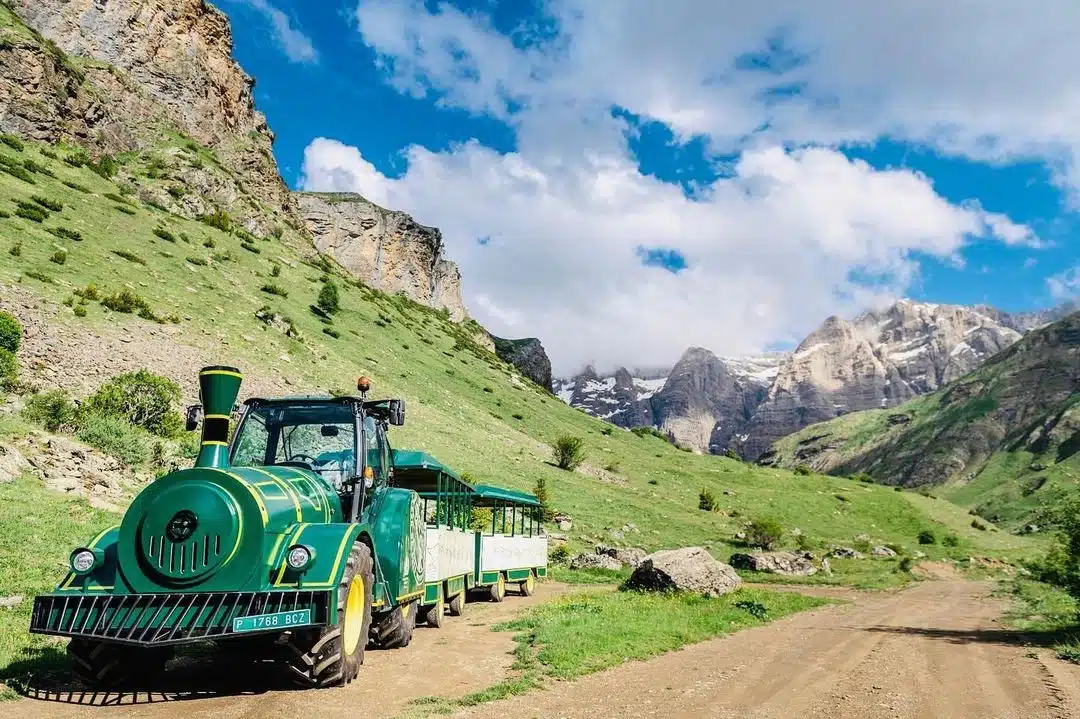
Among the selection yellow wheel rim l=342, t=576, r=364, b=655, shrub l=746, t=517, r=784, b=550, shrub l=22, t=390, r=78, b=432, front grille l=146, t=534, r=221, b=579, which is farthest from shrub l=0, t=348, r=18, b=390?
shrub l=746, t=517, r=784, b=550

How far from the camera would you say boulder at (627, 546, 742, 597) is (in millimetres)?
21688

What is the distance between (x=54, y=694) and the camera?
799 centimetres

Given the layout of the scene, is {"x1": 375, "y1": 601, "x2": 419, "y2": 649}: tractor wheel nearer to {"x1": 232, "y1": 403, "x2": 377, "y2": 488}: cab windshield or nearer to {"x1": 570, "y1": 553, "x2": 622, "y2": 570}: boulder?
{"x1": 232, "y1": 403, "x2": 377, "y2": 488}: cab windshield

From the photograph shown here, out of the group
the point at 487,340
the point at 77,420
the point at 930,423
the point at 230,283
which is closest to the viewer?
the point at 77,420

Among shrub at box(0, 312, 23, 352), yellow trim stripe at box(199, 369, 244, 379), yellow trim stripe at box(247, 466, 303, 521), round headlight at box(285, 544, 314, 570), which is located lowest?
round headlight at box(285, 544, 314, 570)

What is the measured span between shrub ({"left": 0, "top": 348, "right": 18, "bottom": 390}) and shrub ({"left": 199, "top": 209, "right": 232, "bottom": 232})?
42.2 m

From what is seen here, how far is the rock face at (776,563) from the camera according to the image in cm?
3703

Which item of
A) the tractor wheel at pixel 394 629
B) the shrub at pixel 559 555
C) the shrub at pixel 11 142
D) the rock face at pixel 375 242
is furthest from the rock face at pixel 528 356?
the tractor wheel at pixel 394 629

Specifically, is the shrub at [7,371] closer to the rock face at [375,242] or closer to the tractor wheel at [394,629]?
the tractor wheel at [394,629]

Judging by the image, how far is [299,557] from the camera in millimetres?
8133

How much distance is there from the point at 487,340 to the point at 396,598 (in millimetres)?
116485

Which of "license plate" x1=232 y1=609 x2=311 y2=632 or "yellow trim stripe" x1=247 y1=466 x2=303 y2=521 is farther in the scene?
"yellow trim stripe" x1=247 y1=466 x2=303 y2=521

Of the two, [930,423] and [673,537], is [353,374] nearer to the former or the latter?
[673,537]

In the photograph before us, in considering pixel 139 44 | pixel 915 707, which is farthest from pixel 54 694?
pixel 139 44
